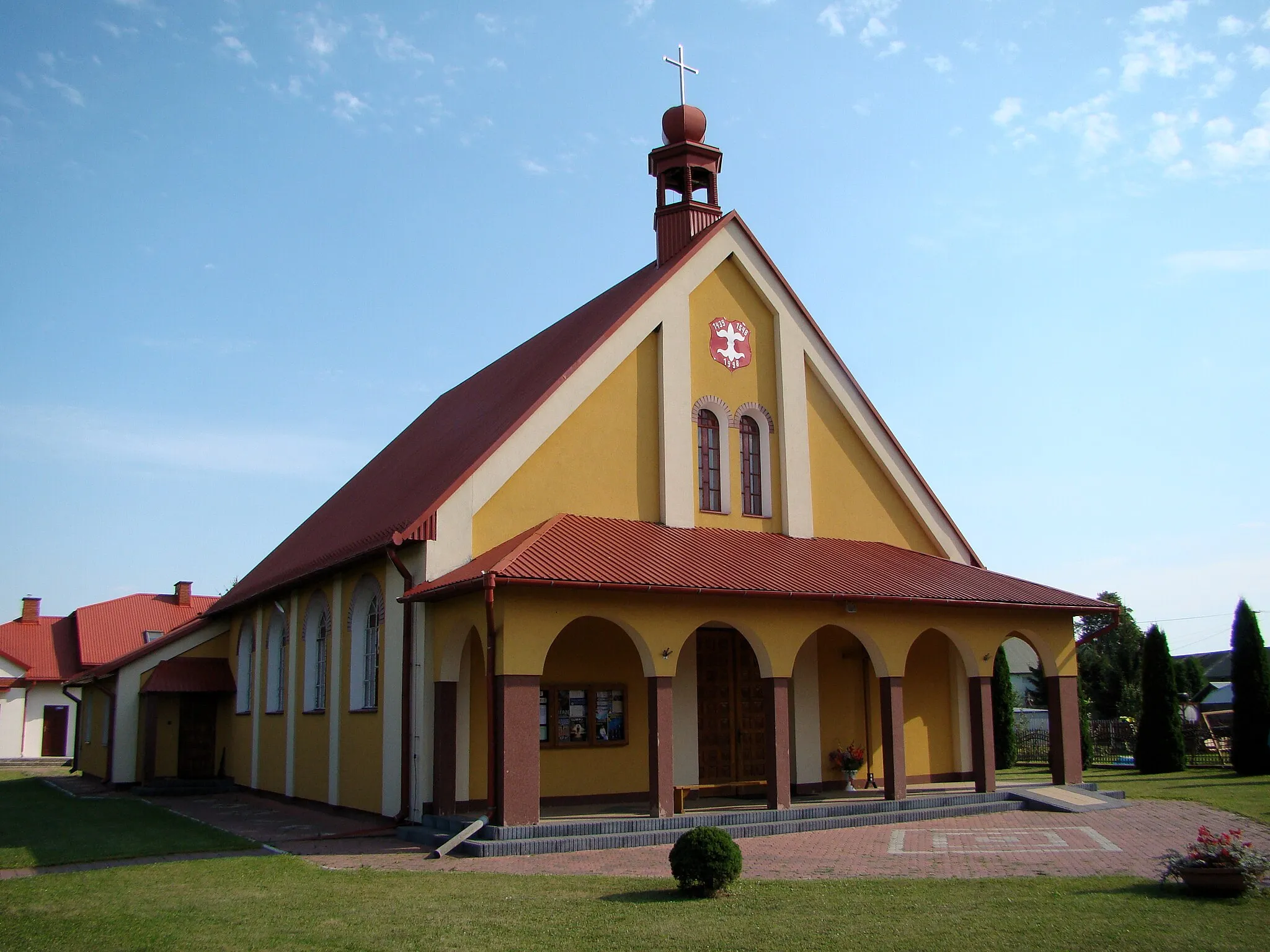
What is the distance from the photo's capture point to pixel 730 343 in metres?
20.7

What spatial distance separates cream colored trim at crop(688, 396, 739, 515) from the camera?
19.9 meters

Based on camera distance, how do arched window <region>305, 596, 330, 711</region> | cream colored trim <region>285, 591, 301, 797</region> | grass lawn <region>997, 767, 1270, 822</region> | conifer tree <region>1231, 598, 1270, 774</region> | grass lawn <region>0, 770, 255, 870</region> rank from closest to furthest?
1. grass lawn <region>0, 770, 255, 870</region>
2. grass lawn <region>997, 767, 1270, 822</region>
3. arched window <region>305, 596, 330, 711</region>
4. cream colored trim <region>285, 591, 301, 797</region>
5. conifer tree <region>1231, 598, 1270, 774</region>

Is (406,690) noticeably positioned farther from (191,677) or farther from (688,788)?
(191,677)

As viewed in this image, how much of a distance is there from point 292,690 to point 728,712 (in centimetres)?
909

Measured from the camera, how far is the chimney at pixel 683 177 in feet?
73.9

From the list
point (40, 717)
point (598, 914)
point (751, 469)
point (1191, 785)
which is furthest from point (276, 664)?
point (40, 717)

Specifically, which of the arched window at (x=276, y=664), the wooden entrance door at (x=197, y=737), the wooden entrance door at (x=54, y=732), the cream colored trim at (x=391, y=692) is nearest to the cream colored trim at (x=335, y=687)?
the cream colored trim at (x=391, y=692)

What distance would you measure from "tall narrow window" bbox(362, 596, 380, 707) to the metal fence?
18.0 metres

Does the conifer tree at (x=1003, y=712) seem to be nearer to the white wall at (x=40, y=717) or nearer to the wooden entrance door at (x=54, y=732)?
the white wall at (x=40, y=717)

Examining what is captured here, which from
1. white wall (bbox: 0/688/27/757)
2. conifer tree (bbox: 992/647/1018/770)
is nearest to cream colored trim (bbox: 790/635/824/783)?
conifer tree (bbox: 992/647/1018/770)

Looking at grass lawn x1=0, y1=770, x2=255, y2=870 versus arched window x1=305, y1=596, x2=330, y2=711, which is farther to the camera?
arched window x1=305, y1=596, x2=330, y2=711

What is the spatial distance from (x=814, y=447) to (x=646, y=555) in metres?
5.91

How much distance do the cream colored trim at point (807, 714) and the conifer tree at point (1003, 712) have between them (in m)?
8.81

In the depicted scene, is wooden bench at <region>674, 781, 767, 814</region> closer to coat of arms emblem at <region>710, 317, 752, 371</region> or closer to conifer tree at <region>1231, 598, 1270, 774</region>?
coat of arms emblem at <region>710, 317, 752, 371</region>
